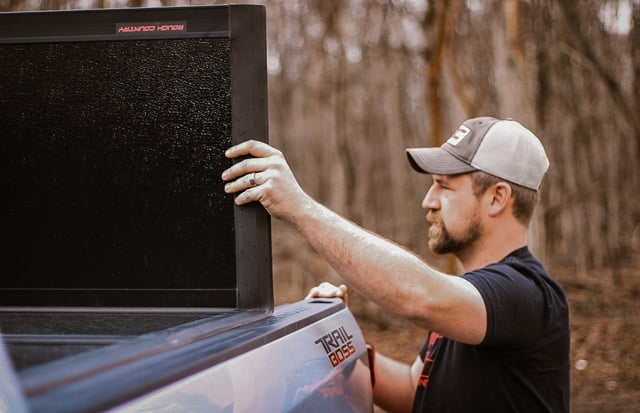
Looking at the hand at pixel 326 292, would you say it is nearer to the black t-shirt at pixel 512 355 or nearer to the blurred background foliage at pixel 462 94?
the black t-shirt at pixel 512 355

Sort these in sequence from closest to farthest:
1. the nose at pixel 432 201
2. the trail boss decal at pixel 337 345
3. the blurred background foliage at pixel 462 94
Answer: the trail boss decal at pixel 337 345 → the nose at pixel 432 201 → the blurred background foliage at pixel 462 94

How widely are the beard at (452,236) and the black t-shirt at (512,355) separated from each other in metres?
0.20

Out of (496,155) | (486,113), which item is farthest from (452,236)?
(486,113)

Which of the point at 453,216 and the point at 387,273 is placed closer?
the point at 387,273

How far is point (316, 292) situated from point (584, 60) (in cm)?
1048

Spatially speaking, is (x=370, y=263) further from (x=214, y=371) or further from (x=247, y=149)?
(x=214, y=371)

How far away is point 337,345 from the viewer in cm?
249

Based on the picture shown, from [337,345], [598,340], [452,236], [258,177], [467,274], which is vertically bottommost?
[598,340]

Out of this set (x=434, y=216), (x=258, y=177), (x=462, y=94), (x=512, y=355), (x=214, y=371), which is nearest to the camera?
(x=214, y=371)

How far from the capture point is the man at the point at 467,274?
2500 mm

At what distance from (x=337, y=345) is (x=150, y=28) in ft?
3.66

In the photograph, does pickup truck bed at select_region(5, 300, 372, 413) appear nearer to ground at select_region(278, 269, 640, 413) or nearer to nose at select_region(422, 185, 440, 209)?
nose at select_region(422, 185, 440, 209)

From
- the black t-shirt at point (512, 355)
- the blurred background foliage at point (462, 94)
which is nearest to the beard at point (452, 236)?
the black t-shirt at point (512, 355)

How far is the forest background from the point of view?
10617mm
